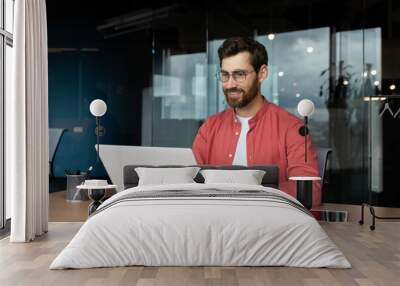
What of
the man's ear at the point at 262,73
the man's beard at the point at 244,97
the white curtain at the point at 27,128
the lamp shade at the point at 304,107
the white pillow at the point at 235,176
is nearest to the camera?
the white curtain at the point at 27,128

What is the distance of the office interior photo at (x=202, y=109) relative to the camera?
5586 millimetres

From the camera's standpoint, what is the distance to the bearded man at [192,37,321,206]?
745 centimetres

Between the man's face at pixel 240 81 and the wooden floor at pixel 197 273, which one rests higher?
the man's face at pixel 240 81

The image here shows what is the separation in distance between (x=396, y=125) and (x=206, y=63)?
2.91m

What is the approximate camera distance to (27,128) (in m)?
5.36

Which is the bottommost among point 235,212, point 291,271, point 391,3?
point 291,271

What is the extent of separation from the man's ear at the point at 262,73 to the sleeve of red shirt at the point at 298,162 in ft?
2.61

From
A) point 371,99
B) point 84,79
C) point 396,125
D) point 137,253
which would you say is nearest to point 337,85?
point 371,99

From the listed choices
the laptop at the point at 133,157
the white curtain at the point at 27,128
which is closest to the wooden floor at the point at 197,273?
the white curtain at the point at 27,128

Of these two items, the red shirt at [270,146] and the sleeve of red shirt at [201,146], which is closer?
the red shirt at [270,146]

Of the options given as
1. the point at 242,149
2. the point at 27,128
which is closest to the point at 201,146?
the point at 242,149

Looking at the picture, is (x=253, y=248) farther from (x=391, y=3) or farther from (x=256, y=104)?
(x=391, y=3)

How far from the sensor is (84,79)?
8734mm

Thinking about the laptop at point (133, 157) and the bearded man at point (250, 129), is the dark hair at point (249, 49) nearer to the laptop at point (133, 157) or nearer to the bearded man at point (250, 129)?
the bearded man at point (250, 129)
